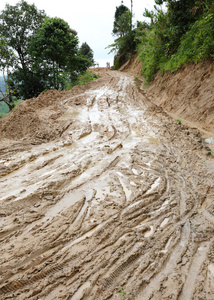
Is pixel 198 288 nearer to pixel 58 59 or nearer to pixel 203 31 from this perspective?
pixel 203 31

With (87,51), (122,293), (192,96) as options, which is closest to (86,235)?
(122,293)

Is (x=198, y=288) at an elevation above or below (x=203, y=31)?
below

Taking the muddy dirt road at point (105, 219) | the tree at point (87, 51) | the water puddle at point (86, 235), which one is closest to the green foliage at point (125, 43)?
the tree at point (87, 51)

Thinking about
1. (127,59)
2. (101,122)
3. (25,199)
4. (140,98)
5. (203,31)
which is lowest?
(25,199)

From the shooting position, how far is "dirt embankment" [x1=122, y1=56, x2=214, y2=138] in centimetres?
591

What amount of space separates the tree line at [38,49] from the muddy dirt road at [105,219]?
11964 mm

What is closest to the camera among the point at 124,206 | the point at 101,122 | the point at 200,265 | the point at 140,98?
the point at 200,265

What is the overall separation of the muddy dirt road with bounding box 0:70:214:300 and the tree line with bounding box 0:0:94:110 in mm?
11964

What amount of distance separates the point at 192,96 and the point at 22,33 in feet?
53.1

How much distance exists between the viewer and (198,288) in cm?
164

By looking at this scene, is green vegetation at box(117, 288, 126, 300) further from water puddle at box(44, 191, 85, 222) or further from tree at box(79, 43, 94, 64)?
tree at box(79, 43, 94, 64)

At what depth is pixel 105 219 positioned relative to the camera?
94.7 inches

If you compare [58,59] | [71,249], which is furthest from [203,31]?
[58,59]

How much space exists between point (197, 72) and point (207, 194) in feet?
18.8
